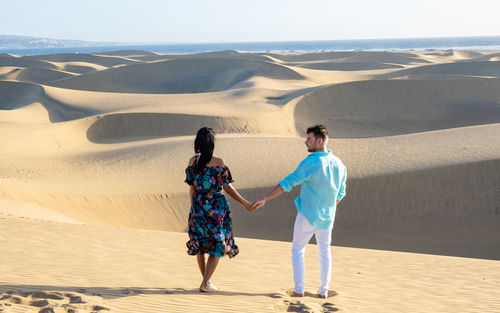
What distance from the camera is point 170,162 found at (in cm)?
1589

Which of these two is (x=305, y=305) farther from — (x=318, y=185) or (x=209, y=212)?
Result: (x=209, y=212)

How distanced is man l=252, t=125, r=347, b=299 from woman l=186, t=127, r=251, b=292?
0.36m

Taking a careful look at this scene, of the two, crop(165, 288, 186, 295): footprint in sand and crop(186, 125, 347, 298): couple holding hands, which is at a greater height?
crop(186, 125, 347, 298): couple holding hands

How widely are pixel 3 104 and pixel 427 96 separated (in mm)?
25103

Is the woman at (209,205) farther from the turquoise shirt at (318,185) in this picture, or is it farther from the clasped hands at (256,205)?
the turquoise shirt at (318,185)

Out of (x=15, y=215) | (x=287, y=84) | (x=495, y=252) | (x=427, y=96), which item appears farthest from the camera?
(x=287, y=84)

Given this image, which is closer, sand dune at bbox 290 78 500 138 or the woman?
the woman

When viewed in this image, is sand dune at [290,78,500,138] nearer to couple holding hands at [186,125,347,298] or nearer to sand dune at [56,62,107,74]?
couple holding hands at [186,125,347,298]

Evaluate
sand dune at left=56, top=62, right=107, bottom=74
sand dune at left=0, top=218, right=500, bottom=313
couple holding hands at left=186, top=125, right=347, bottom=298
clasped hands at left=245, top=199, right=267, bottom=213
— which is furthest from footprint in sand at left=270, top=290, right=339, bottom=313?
sand dune at left=56, top=62, right=107, bottom=74

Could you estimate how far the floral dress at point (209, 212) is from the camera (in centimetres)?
505

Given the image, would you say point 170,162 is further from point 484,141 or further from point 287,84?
point 287,84

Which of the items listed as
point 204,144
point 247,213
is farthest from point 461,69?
point 204,144

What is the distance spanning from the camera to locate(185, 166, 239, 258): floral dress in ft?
16.6

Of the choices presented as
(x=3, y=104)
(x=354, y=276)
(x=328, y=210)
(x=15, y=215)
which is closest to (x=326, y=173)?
(x=328, y=210)
